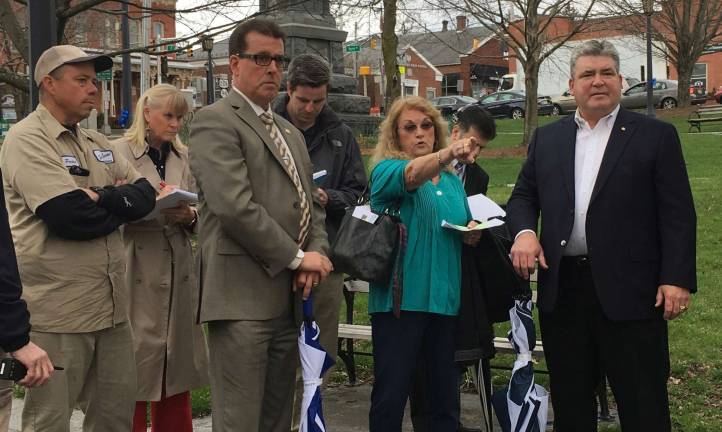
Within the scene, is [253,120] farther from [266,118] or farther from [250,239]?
[250,239]

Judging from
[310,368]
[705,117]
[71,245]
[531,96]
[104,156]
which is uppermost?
[531,96]

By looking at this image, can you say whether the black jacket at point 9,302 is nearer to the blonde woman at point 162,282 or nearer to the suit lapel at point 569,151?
the blonde woman at point 162,282

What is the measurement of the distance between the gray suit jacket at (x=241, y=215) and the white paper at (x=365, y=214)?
1.40ft

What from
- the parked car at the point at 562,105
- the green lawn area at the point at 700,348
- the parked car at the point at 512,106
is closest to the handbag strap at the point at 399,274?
the green lawn area at the point at 700,348

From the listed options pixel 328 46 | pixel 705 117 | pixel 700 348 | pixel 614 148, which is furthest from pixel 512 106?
pixel 614 148

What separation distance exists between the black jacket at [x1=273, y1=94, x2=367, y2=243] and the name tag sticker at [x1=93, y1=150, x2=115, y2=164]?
43.4 inches

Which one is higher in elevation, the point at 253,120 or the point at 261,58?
the point at 261,58

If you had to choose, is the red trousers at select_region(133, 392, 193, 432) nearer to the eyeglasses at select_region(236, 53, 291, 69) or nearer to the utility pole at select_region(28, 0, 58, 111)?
the utility pole at select_region(28, 0, 58, 111)

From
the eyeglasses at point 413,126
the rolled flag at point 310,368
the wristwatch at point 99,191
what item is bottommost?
the rolled flag at point 310,368

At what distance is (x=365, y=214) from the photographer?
4.10 m

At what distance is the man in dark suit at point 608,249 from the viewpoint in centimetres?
369

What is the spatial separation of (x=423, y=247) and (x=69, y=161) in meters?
1.68

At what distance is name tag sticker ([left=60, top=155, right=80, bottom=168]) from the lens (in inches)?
149

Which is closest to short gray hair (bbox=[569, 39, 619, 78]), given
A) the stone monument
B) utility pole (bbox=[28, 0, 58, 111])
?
utility pole (bbox=[28, 0, 58, 111])
